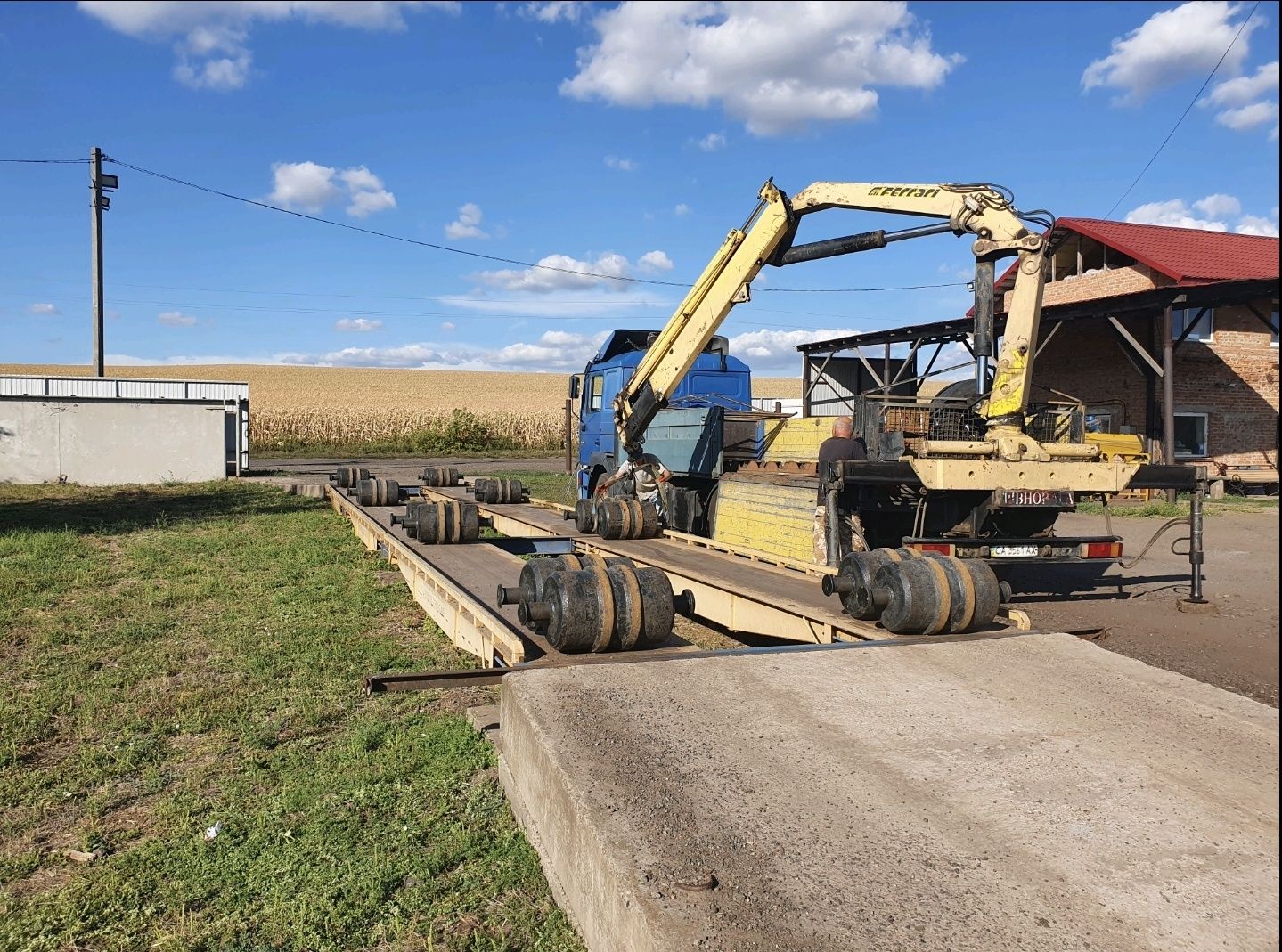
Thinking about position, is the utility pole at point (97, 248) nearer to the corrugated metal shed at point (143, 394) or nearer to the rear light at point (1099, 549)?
the corrugated metal shed at point (143, 394)

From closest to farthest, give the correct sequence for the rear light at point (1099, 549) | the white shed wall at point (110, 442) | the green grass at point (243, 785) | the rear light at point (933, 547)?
the green grass at point (243, 785)
the rear light at point (933, 547)
the rear light at point (1099, 549)
the white shed wall at point (110, 442)

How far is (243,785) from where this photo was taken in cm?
457

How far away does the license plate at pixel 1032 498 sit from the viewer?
7.39 meters

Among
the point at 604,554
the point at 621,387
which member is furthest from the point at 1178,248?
the point at 604,554

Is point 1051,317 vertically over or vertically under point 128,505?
over

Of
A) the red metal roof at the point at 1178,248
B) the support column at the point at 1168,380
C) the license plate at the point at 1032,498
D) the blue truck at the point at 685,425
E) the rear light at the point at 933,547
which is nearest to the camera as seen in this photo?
the license plate at the point at 1032,498

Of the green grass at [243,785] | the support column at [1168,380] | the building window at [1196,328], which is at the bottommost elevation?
the green grass at [243,785]

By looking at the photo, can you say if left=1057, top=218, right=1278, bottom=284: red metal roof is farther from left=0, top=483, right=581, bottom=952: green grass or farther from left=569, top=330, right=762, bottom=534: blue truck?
left=0, top=483, right=581, bottom=952: green grass

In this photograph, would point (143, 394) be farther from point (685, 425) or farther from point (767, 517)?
point (767, 517)

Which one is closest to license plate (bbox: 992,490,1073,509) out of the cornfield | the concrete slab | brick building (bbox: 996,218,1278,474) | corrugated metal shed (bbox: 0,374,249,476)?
the concrete slab

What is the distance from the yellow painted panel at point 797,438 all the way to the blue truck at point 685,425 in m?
0.41

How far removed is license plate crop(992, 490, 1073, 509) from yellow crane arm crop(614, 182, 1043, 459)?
48.3 inches

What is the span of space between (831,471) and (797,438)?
3437mm

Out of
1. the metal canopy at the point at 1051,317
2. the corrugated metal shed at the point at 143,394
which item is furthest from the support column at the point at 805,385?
the corrugated metal shed at the point at 143,394
